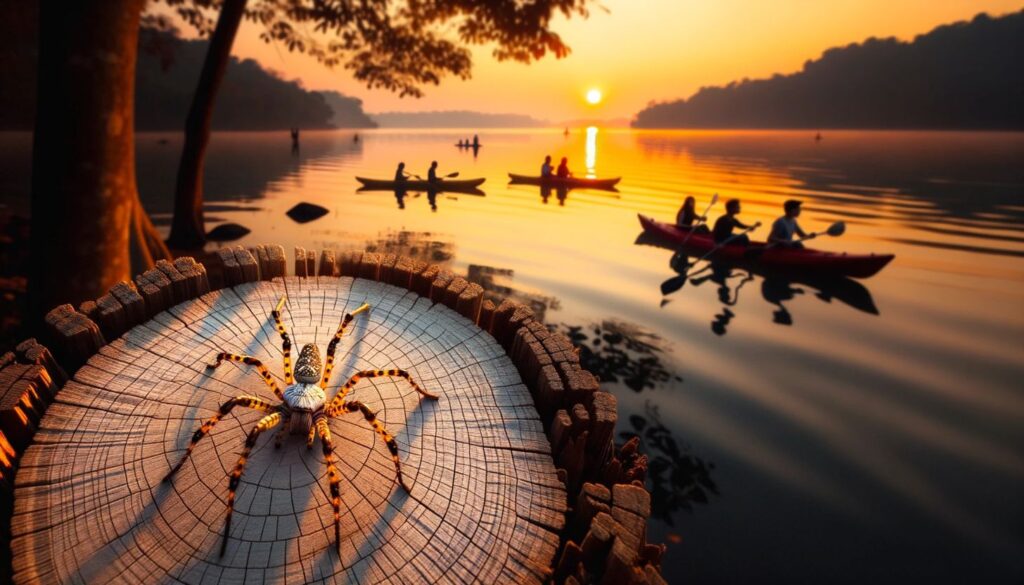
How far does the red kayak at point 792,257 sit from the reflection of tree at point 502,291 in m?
7.90

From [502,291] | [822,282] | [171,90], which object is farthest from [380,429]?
[171,90]

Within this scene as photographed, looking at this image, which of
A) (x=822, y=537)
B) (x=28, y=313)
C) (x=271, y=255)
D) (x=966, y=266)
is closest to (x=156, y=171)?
(x=28, y=313)

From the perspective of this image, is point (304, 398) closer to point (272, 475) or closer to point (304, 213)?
point (272, 475)

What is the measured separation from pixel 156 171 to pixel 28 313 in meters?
43.4

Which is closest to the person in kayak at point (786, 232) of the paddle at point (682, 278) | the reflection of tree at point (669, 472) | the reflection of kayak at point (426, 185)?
the paddle at point (682, 278)

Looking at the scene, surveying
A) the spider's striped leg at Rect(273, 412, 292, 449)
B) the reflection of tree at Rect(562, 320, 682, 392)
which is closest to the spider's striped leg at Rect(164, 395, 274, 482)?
the spider's striped leg at Rect(273, 412, 292, 449)

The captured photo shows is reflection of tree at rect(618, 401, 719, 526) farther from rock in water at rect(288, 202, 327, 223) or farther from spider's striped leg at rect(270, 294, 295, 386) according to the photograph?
rock in water at rect(288, 202, 327, 223)

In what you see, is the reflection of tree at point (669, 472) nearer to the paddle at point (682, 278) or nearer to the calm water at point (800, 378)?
the calm water at point (800, 378)

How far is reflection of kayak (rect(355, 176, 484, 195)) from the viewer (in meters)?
29.0

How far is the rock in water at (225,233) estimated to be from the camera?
56.9 ft

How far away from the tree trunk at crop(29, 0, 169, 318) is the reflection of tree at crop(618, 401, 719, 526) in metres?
7.52

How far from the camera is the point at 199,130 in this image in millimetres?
12773

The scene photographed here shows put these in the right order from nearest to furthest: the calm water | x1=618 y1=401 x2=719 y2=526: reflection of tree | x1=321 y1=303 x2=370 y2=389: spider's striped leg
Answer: x1=321 y1=303 x2=370 y2=389: spider's striped leg → the calm water → x1=618 y1=401 x2=719 y2=526: reflection of tree

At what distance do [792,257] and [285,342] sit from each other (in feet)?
56.1
